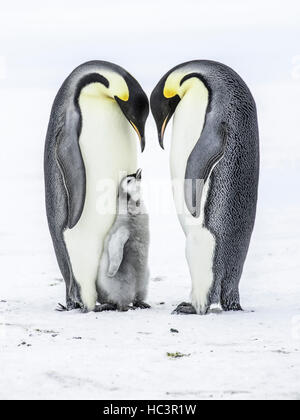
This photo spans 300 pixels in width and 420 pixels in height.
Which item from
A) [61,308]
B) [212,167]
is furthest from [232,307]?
[61,308]

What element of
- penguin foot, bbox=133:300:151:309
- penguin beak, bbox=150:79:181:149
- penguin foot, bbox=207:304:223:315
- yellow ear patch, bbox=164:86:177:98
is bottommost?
penguin foot, bbox=133:300:151:309

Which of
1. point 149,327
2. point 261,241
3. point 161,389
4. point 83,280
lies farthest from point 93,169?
point 261,241

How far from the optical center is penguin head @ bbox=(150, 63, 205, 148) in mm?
5027

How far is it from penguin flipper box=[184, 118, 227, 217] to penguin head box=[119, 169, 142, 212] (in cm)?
32

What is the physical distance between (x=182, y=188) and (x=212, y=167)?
0.22 m

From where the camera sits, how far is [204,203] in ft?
16.3

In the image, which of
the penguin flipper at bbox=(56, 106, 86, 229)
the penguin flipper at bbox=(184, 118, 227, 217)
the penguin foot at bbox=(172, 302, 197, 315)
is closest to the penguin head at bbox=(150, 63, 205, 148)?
the penguin flipper at bbox=(184, 118, 227, 217)

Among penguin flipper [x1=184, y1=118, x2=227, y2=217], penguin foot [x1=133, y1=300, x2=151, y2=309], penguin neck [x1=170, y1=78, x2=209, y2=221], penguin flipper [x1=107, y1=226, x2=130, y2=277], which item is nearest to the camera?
penguin flipper [x1=184, y1=118, x2=227, y2=217]

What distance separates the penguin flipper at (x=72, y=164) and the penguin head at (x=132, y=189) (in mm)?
225

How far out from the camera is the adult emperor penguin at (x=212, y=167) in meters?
4.90

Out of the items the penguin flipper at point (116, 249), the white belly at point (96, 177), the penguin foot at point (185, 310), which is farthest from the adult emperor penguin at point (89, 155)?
the penguin foot at point (185, 310)

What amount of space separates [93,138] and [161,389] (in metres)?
1.91

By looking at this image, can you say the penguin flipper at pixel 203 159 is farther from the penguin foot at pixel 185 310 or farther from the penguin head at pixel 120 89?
the penguin foot at pixel 185 310

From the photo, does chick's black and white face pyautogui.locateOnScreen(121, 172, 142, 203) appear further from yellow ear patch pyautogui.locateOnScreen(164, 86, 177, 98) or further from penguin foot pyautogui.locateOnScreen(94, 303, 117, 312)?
penguin foot pyautogui.locateOnScreen(94, 303, 117, 312)
